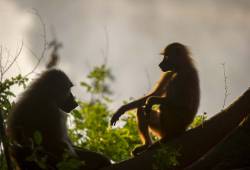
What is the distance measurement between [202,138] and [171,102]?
291 cm

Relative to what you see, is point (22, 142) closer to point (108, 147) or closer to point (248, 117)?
point (108, 147)

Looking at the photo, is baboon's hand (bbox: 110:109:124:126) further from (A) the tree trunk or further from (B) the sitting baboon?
(A) the tree trunk

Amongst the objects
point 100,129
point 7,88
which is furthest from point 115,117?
point 7,88

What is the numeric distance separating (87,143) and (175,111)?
2.01 metres

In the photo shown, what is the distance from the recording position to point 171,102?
11.1 meters

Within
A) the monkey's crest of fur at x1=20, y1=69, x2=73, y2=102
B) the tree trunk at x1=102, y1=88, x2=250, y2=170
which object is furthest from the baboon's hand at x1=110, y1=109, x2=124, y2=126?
the tree trunk at x1=102, y1=88, x2=250, y2=170

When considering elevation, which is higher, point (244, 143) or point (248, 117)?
point (248, 117)

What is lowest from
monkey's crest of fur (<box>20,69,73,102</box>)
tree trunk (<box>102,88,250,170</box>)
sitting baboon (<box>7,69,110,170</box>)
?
tree trunk (<box>102,88,250,170</box>)

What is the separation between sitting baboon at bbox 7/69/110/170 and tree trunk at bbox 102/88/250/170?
84 cm

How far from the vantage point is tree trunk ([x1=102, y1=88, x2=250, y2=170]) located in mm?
7867

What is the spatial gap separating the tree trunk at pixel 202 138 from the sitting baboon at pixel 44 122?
2.75 ft

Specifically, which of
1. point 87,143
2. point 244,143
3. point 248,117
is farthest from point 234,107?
point 87,143

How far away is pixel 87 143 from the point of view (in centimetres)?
1109

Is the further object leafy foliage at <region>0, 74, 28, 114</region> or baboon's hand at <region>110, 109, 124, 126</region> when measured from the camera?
baboon's hand at <region>110, 109, 124, 126</region>
